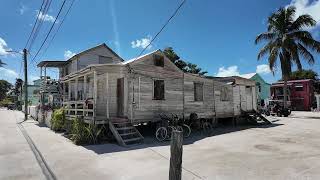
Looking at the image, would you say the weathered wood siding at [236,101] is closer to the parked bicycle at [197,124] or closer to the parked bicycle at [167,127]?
the parked bicycle at [197,124]

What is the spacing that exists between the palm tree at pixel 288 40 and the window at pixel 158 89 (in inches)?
651

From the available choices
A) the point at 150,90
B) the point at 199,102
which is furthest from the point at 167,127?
the point at 199,102

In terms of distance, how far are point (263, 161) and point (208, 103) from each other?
33.5 ft

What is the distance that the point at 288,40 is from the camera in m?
27.2

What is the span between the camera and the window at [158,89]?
50.7ft

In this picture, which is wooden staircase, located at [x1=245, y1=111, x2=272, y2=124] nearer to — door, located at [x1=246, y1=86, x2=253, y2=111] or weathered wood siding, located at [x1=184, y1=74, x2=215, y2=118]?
door, located at [x1=246, y1=86, x2=253, y2=111]

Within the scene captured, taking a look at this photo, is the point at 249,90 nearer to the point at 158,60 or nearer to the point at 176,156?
the point at 158,60

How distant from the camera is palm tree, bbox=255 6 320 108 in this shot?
27.0 meters

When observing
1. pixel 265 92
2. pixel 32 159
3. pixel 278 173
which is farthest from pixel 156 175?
pixel 265 92

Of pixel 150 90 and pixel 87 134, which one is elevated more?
pixel 150 90

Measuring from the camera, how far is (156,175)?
711 cm

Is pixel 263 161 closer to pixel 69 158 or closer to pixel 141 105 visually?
pixel 69 158

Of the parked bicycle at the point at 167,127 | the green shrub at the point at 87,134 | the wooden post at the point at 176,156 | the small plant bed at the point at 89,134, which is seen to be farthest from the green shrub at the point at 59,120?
the wooden post at the point at 176,156

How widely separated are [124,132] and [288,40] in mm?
21214
